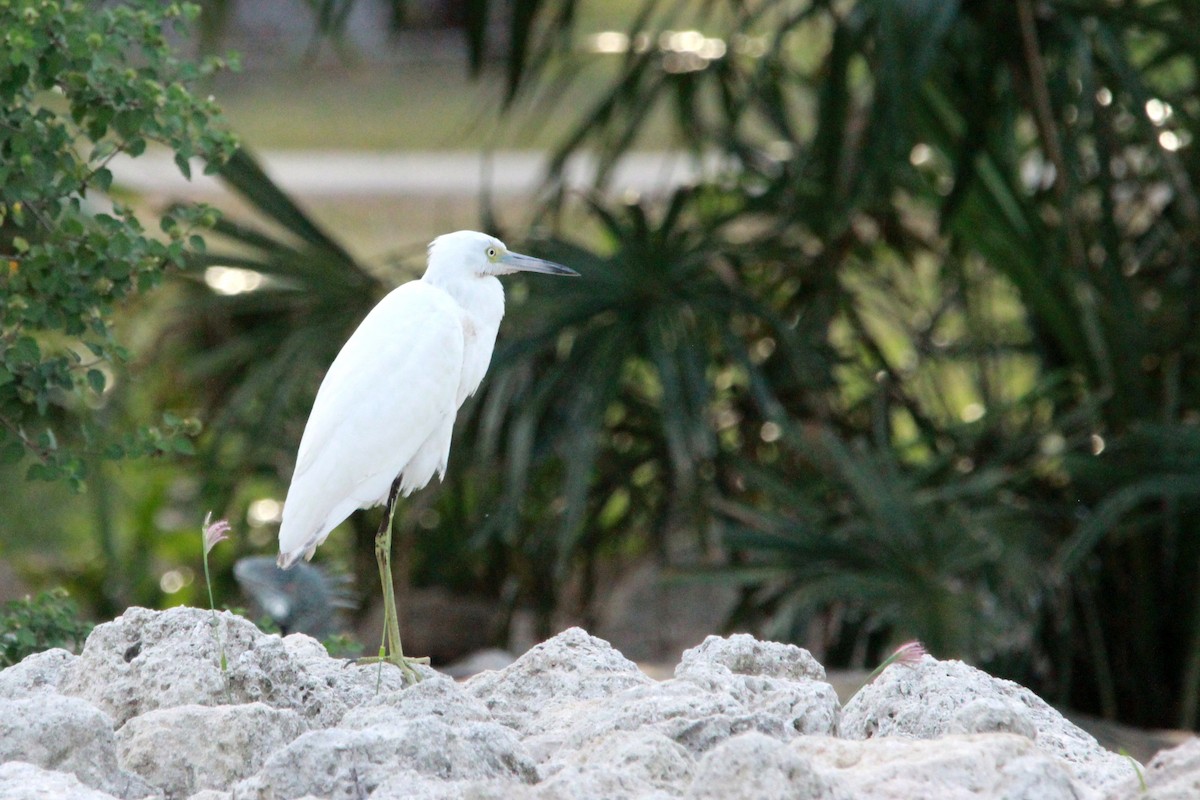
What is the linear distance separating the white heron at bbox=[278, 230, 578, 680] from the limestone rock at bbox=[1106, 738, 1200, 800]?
1107mm

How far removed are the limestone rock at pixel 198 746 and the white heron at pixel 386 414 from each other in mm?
495

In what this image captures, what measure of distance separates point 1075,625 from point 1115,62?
1605mm

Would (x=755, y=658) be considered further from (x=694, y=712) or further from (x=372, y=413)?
(x=372, y=413)

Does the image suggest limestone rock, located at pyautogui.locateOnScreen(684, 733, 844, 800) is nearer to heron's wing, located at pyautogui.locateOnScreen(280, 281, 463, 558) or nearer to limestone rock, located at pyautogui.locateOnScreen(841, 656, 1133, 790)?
limestone rock, located at pyautogui.locateOnScreen(841, 656, 1133, 790)

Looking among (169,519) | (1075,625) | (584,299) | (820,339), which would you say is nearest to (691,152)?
(820,339)

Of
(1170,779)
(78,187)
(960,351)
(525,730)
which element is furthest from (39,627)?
(960,351)

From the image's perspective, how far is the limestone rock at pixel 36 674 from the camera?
1987 millimetres

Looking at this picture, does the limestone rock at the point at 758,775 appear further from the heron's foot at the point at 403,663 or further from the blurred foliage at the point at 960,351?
the blurred foliage at the point at 960,351

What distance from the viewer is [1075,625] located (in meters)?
4.33

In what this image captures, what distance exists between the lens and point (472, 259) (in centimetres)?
266

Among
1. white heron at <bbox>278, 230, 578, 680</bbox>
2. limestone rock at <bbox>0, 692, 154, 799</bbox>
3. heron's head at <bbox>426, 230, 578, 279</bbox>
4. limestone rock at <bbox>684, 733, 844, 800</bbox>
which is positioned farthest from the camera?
heron's head at <bbox>426, 230, 578, 279</bbox>

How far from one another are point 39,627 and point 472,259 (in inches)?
38.6

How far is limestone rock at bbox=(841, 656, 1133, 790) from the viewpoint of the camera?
184cm

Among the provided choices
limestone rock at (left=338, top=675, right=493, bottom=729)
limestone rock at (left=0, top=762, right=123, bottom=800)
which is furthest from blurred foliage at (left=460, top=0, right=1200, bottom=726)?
limestone rock at (left=0, top=762, right=123, bottom=800)
